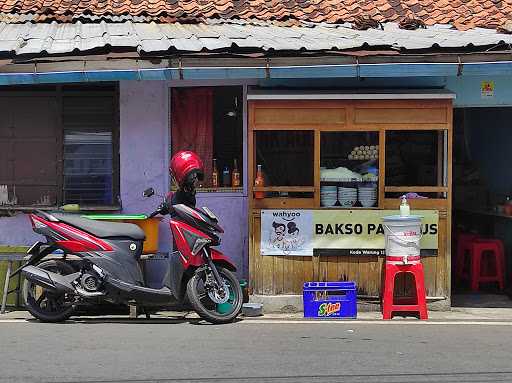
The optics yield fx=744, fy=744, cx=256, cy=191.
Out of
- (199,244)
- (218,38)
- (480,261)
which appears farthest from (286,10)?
(480,261)

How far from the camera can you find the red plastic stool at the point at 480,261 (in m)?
10.5

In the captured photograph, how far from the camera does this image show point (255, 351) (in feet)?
21.7

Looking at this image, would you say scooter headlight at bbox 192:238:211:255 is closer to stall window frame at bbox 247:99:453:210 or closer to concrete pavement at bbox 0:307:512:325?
concrete pavement at bbox 0:307:512:325

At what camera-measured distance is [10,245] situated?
9398 millimetres

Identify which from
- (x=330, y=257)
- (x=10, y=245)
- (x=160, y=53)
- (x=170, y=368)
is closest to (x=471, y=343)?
(x=330, y=257)

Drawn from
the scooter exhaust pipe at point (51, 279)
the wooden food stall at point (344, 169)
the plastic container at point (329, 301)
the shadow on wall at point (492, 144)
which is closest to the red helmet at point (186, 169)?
the wooden food stall at point (344, 169)

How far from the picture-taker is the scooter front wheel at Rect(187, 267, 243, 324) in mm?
7730

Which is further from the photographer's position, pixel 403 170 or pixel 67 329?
pixel 403 170

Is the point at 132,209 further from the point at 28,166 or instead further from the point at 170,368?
the point at 170,368

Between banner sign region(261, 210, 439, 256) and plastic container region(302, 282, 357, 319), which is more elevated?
banner sign region(261, 210, 439, 256)

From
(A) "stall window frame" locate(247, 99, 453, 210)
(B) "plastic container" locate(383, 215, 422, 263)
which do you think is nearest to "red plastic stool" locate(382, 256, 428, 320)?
(B) "plastic container" locate(383, 215, 422, 263)

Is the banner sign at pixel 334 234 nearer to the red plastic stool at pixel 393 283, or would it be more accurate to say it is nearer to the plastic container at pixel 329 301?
the red plastic stool at pixel 393 283

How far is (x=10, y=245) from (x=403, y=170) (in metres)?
5.00

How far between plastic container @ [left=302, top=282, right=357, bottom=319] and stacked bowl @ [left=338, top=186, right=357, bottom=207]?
1055 mm
